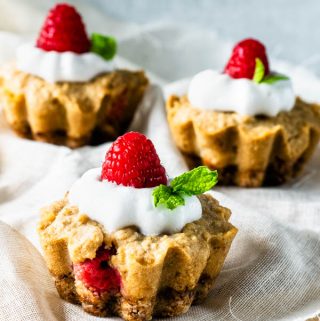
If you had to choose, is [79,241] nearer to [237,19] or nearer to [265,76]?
[265,76]

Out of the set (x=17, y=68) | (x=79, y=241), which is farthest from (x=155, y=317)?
(x=17, y=68)

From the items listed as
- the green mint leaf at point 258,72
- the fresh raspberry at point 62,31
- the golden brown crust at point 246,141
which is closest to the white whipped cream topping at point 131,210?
the golden brown crust at point 246,141

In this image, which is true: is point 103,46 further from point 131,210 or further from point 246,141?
point 131,210

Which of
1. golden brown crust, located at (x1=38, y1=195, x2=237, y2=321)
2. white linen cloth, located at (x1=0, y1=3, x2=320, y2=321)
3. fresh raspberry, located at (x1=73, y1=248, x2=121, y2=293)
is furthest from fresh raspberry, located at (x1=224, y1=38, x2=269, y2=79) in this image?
fresh raspberry, located at (x1=73, y1=248, x2=121, y2=293)

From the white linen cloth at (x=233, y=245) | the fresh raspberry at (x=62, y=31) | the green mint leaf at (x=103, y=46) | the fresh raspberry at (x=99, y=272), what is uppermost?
the fresh raspberry at (x=62, y=31)

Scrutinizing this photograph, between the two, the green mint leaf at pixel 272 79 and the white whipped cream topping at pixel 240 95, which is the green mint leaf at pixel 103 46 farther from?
the green mint leaf at pixel 272 79

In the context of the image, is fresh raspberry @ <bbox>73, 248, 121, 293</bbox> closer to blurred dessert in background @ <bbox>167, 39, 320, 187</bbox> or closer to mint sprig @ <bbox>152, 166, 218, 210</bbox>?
mint sprig @ <bbox>152, 166, 218, 210</bbox>

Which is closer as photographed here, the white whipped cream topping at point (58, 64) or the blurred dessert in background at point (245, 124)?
the blurred dessert in background at point (245, 124)
